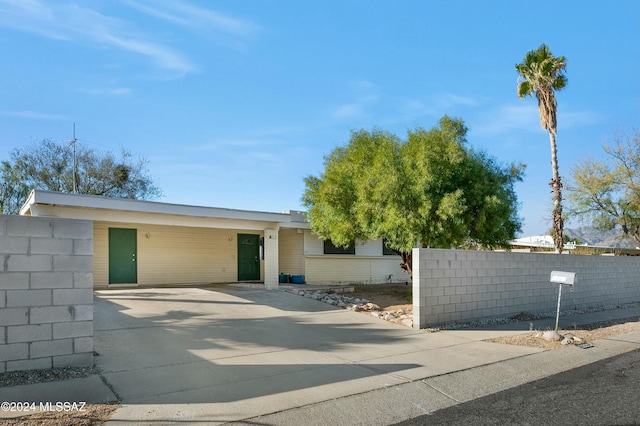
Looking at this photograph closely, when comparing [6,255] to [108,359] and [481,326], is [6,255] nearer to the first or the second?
[108,359]

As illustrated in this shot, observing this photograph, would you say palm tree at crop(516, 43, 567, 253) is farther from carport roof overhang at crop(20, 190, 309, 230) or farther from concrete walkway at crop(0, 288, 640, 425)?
carport roof overhang at crop(20, 190, 309, 230)

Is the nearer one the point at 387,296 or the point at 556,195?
the point at 387,296

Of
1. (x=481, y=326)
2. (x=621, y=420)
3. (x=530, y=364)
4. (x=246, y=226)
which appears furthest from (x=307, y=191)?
(x=621, y=420)

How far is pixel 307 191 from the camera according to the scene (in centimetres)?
1728

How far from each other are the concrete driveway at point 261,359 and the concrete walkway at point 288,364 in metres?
0.02

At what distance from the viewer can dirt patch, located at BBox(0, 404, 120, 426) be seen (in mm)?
A: 4727

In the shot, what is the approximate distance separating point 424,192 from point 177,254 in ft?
34.7

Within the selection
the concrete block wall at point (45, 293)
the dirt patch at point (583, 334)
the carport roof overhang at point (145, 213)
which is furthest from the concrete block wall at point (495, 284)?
the carport roof overhang at point (145, 213)

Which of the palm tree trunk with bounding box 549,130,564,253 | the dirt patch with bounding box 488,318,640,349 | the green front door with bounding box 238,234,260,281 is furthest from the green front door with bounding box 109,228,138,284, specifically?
the palm tree trunk with bounding box 549,130,564,253

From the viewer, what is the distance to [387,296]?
16.9 meters

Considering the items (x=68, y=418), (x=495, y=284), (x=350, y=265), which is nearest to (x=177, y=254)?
(x=350, y=265)

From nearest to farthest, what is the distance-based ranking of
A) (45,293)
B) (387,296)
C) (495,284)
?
(45,293)
(495,284)
(387,296)

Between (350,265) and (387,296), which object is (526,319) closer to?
(387,296)

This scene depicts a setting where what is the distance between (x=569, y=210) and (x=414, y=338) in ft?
75.4
